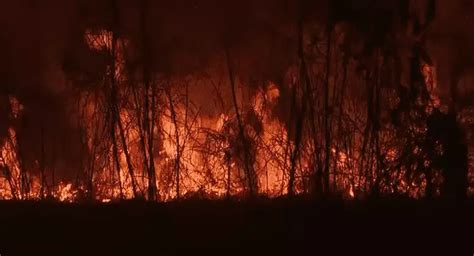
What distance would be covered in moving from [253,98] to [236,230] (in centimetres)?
162

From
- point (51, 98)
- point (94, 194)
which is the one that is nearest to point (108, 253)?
point (94, 194)

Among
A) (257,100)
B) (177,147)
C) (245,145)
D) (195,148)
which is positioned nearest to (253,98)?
(257,100)

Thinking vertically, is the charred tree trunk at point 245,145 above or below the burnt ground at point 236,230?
above

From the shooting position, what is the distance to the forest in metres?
7.67

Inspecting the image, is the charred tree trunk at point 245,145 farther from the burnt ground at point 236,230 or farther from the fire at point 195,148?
the burnt ground at point 236,230

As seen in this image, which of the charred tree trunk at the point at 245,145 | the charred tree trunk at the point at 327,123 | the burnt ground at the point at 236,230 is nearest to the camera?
the burnt ground at the point at 236,230

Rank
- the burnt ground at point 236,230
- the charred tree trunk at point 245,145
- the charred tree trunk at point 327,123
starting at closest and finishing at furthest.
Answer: the burnt ground at point 236,230, the charred tree trunk at point 327,123, the charred tree trunk at point 245,145

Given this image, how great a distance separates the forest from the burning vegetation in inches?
0.5

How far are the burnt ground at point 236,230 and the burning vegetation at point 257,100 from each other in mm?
636

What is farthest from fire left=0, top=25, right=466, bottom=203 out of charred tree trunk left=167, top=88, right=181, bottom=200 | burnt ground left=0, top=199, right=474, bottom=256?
burnt ground left=0, top=199, right=474, bottom=256

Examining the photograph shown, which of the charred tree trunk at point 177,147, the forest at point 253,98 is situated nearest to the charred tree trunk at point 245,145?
the forest at point 253,98

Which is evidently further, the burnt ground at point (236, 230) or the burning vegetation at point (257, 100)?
the burning vegetation at point (257, 100)

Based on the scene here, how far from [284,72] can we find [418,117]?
121 cm

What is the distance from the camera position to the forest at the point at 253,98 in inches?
302
